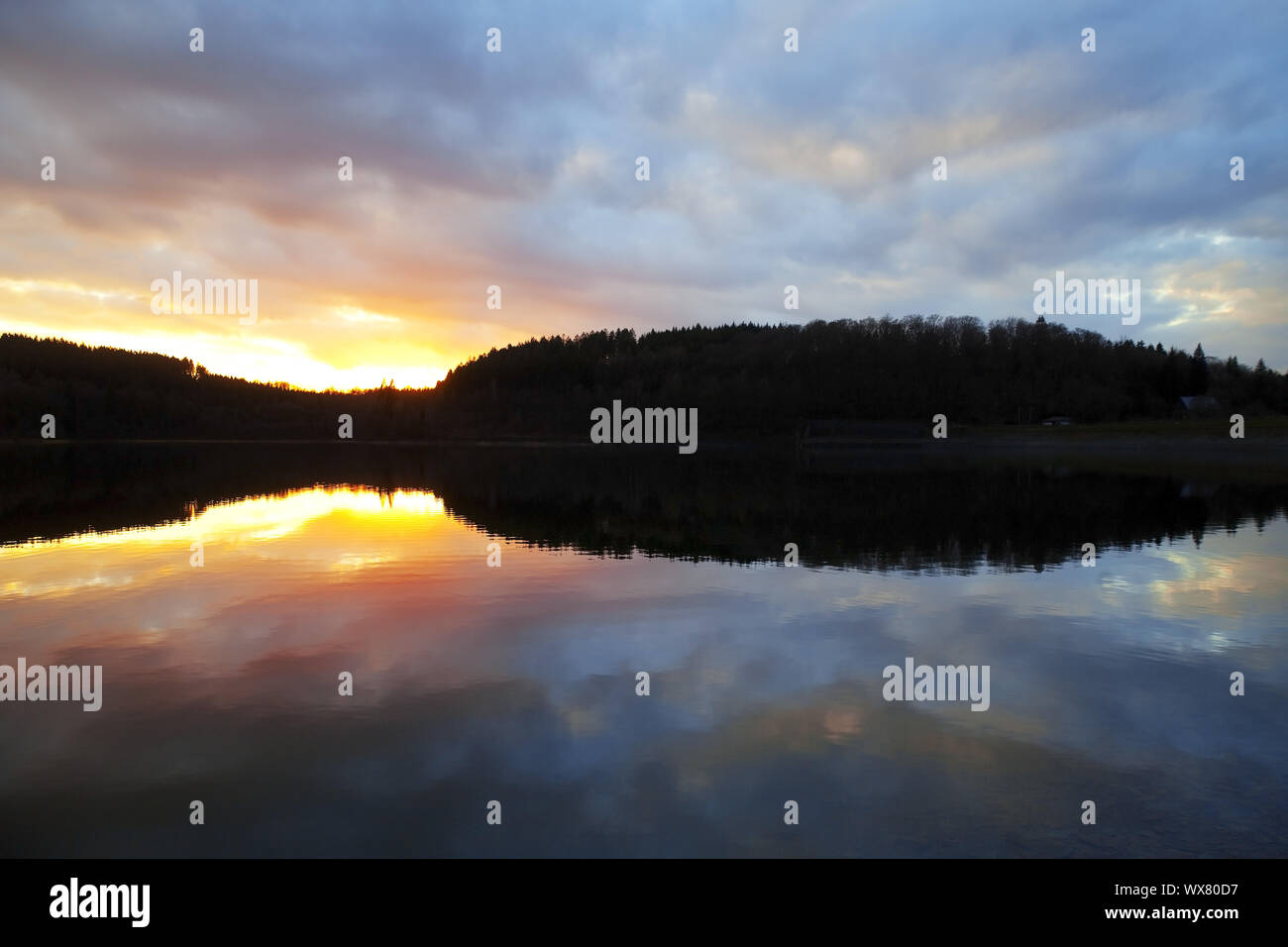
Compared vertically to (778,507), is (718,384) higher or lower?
higher

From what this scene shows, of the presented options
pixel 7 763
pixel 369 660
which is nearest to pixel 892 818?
pixel 369 660

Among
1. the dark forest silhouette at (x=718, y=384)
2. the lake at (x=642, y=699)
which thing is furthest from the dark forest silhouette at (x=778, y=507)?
the dark forest silhouette at (x=718, y=384)

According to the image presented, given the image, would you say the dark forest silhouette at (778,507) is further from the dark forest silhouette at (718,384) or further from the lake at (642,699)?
the dark forest silhouette at (718,384)

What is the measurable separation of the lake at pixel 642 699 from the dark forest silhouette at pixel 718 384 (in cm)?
10485

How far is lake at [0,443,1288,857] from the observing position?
20.2ft

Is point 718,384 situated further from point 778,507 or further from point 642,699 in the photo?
point 642,699

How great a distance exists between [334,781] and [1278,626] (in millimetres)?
13434

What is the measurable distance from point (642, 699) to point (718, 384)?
4967 inches

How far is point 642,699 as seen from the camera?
8.88 metres

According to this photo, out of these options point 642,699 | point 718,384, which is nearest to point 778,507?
point 642,699

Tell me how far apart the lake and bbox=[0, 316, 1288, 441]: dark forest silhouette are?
104855 millimetres

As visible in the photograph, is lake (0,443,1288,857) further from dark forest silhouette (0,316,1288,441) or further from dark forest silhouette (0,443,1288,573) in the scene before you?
dark forest silhouette (0,316,1288,441)

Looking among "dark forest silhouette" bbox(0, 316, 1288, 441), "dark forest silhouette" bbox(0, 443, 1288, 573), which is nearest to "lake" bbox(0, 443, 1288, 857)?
"dark forest silhouette" bbox(0, 443, 1288, 573)
